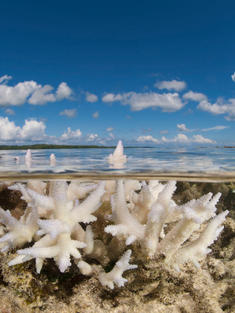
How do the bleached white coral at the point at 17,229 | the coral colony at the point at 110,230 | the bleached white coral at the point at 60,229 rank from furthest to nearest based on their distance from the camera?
1. the bleached white coral at the point at 17,229
2. the coral colony at the point at 110,230
3. the bleached white coral at the point at 60,229

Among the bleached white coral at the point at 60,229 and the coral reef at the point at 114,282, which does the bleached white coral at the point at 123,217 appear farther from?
the bleached white coral at the point at 60,229

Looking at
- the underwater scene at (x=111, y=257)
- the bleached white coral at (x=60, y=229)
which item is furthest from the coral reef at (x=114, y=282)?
the bleached white coral at (x=60, y=229)

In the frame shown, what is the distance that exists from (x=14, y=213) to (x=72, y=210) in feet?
4.16

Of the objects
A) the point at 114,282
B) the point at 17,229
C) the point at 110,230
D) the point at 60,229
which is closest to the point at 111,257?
the point at 114,282

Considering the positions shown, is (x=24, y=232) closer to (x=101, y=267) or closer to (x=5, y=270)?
(x=5, y=270)

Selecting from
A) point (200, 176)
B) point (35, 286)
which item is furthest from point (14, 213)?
point (200, 176)

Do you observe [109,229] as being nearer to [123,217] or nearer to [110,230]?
[110,230]

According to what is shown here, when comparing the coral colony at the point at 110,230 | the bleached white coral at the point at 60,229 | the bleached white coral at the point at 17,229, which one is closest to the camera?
the bleached white coral at the point at 60,229

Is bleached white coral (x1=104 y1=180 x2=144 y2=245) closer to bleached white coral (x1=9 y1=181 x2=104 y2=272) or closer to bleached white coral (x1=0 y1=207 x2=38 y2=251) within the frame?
bleached white coral (x1=9 y1=181 x2=104 y2=272)

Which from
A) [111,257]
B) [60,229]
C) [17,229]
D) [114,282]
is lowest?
[114,282]

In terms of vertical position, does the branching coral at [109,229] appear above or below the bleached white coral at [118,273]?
above

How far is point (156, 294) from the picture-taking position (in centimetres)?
251

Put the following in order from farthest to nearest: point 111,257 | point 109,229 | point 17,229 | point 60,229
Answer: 1. point 111,257
2. point 17,229
3. point 109,229
4. point 60,229

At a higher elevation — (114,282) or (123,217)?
(123,217)
